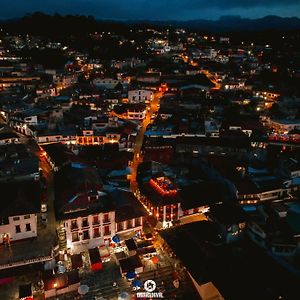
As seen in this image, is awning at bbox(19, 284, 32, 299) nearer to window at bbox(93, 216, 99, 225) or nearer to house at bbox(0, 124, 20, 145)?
window at bbox(93, 216, 99, 225)

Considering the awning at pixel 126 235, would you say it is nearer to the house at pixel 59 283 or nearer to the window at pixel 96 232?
the window at pixel 96 232

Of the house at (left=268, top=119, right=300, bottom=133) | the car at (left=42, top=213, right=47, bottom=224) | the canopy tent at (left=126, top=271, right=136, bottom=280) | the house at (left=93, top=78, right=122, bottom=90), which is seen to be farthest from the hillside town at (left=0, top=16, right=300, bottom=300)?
the house at (left=93, top=78, right=122, bottom=90)

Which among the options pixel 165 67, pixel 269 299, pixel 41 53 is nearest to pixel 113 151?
pixel 269 299

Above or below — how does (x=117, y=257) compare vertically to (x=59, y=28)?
below

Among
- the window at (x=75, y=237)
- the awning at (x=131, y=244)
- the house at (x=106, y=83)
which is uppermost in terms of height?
the house at (x=106, y=83)

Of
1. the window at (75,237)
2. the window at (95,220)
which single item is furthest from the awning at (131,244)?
the window at (75,237)

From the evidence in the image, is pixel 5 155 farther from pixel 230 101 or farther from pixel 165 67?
pixel 165 67
